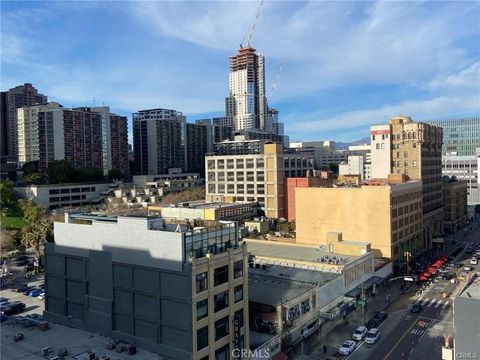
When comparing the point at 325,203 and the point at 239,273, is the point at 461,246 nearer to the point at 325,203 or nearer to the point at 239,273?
the point at 325,203

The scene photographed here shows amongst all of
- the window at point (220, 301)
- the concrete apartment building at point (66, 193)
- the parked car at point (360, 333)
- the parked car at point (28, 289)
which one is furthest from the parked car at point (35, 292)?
the concrete apartment building at point (66, 193)

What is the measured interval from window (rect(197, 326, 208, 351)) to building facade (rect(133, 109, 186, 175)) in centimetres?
15676

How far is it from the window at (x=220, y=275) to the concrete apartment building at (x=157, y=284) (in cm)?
8

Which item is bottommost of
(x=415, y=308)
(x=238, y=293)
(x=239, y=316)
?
(x=415, y=308)

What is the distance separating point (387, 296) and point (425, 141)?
51.8 metres

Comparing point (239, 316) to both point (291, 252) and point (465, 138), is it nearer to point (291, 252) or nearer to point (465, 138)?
point (291, 252)

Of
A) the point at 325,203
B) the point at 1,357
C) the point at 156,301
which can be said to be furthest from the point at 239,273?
the point at 325,203

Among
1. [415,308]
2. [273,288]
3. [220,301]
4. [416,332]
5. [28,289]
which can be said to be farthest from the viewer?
[28,289]

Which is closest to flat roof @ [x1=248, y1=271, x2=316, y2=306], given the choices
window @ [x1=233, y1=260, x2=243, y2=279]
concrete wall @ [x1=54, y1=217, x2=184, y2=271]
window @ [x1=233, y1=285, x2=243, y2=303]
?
window @ [x1=233, y1=285, x2=243, y2=303]

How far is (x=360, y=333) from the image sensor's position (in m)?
46.5

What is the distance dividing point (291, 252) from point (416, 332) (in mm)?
20507

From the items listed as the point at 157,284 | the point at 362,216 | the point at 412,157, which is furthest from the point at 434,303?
the point at 412,157

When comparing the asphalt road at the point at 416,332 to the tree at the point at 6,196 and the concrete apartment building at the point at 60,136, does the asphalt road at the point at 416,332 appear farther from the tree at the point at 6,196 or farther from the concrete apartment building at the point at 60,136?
the concrete apartment building at the point at 60,136

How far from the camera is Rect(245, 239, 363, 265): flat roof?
2313 inches
